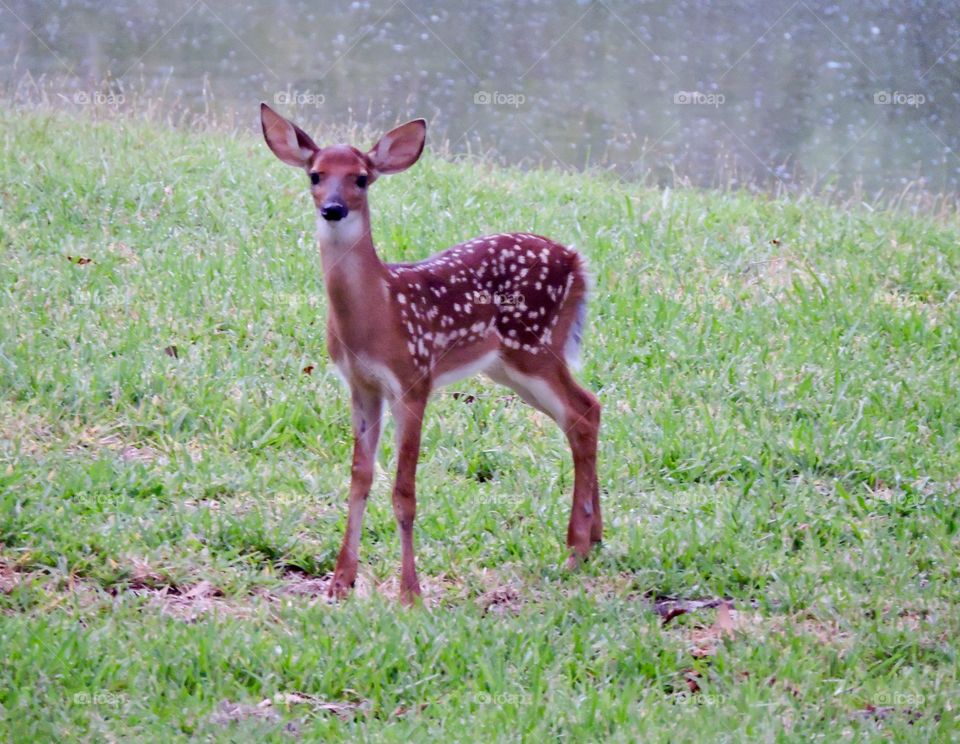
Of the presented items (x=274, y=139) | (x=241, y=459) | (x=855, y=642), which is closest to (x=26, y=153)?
(x=241, y=459)

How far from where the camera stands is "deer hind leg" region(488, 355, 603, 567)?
590 cm

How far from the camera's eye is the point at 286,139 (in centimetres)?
554

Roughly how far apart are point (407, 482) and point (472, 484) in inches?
42.8

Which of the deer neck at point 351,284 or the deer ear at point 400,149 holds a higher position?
the deer ear at point 400,149

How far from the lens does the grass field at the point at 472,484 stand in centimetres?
481

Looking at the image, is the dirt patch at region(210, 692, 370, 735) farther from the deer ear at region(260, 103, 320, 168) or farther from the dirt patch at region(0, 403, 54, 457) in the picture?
the dirt patch at region(0, 403, 54, 457)

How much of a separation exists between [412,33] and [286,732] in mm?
13921

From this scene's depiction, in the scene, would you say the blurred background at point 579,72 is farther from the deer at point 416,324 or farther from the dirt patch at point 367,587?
the dirt patch at point 367,587

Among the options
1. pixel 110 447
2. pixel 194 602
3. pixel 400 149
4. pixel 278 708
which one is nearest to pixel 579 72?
pixel 110 447

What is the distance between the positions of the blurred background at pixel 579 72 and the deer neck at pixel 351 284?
805 cm

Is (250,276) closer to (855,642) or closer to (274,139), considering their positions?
(274,139)

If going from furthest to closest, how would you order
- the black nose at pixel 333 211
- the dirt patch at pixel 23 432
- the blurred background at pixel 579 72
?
the blurred background at pixel 579 72
the dirt patch at pixel 23 432
the black nose at pixel 333 211

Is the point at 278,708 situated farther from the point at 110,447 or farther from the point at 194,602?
the point at 110,447

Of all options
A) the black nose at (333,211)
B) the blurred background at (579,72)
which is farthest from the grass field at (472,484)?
the blurred background at (579,72)
